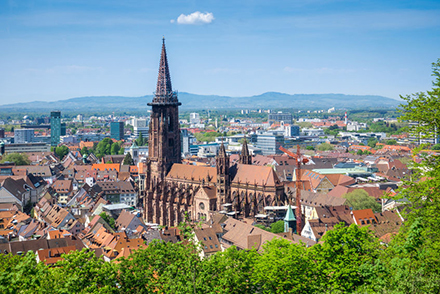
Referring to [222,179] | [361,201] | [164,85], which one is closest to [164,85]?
[164,85]

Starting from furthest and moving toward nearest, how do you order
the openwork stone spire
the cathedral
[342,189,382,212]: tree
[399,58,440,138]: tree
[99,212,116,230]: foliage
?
1. the openwork stone spire
2. the cathedral
3. [342,189,382,212]: tree
4. [99,212,116,230]: foliage
5. [399,58,440,138]: tree

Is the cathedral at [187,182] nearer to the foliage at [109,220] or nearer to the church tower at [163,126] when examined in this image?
the church tower at [163,126]

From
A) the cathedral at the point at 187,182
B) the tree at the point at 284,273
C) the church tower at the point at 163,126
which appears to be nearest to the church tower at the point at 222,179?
the cathedral at the point at 187,182

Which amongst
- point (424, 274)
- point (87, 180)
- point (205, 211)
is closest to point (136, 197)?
point (87, 180)

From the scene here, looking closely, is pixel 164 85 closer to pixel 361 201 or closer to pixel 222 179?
pixel 222 179

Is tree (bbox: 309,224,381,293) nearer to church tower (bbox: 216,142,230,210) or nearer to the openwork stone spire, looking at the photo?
church tower (bbox: 216,142,230,210)

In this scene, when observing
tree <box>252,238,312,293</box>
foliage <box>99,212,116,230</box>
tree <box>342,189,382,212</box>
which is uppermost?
tree <box>252,238,312,293</box>

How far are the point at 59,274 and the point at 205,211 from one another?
6655 cm

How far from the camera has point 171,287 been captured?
29.4 m

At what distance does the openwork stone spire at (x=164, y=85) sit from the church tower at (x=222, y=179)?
21302mm

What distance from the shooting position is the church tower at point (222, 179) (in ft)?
319

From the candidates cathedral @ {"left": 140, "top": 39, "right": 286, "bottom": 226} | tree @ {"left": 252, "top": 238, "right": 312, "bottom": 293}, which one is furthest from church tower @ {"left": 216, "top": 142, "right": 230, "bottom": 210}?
tree @ {"left": 252, "top": 238, "right": 312, "bottom": 293}

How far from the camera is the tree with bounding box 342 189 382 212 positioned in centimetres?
9288

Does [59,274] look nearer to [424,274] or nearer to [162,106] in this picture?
[424,274]
